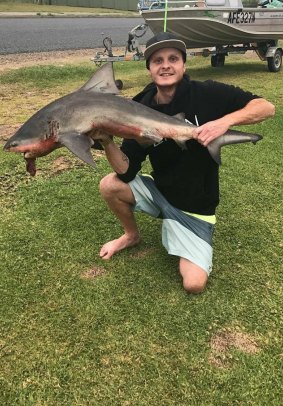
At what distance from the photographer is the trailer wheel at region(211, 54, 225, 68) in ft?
37.7

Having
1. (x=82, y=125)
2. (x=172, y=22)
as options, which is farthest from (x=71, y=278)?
(x=172, y=22)

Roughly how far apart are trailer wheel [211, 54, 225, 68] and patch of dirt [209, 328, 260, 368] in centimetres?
986

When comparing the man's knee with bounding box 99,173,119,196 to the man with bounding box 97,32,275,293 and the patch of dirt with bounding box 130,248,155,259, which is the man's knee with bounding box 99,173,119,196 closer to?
the man with bounding box 97,32,275,293

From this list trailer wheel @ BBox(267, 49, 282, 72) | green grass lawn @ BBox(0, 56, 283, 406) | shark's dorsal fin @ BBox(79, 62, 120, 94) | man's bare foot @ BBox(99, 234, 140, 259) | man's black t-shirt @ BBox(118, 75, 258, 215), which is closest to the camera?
green grass lawn @ BBox(0, 56, 283, 406)

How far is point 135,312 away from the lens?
290 centimetres

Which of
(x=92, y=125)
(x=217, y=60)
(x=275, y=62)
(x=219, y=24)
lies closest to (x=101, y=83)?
(x=92, y=125)

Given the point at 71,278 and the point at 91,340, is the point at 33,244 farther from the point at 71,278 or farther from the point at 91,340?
the point at 91,340

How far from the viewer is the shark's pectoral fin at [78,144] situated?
2.24 m

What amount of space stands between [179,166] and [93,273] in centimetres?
100

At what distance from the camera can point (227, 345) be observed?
2668mm

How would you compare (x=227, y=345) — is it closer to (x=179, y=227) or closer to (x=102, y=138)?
(x=179, y=227)

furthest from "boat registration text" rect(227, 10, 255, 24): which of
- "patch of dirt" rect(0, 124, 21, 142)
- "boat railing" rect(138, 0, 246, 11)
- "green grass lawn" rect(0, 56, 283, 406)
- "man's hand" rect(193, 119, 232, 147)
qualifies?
"man's hand" rect(193, 119, 232, 147)

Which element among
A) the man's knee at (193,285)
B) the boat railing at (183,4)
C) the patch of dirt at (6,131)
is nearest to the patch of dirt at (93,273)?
the man's knee at (193,285)

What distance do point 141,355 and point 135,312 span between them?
373 millimetres
